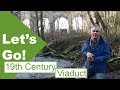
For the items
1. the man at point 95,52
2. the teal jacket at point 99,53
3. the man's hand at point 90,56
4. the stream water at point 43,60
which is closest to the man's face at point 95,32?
the man at point 95,52

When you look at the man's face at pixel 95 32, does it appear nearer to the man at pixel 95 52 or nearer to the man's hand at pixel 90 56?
the man at pixel 95 52

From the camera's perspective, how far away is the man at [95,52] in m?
4.83

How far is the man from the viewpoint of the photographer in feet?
15.9

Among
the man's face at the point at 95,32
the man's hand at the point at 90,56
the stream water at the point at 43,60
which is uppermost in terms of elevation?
the man's face at the point at 95,32

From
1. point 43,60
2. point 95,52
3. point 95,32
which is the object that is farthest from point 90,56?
point 43,60

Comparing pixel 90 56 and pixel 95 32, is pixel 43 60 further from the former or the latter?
pixel 95 32

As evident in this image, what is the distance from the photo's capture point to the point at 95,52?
4.85 meters

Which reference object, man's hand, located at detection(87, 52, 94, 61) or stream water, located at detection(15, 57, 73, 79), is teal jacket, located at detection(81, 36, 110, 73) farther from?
stream water, located at detection(15, 57, 73, 79)

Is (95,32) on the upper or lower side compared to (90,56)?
upper

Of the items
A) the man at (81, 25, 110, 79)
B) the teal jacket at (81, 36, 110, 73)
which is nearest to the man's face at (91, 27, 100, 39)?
the man at (81, 25, 110, 79)

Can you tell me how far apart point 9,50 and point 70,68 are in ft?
3.96

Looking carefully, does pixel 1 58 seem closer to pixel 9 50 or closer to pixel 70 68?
pixel 9 50

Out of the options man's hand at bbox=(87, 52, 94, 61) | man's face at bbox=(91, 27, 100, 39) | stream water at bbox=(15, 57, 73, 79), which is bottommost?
stream water at bbox=(15, 57, 73, 79)

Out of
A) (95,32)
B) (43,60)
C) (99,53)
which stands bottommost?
(43,60)
